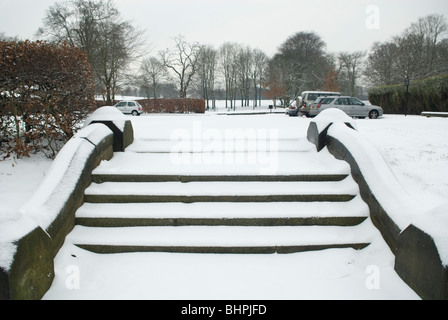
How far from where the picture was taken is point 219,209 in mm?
3656

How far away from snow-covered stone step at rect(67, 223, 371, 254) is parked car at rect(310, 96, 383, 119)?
15038mm

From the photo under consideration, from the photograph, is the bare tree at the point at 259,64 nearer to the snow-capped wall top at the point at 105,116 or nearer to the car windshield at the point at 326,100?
the car windshield at the point at 326,100

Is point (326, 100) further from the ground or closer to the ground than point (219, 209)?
further from the ground

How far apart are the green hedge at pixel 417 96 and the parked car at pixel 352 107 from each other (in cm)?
473

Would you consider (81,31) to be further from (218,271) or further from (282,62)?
(282,62)

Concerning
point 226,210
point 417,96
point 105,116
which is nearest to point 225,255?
point 226,210

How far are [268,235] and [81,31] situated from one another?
2837cm

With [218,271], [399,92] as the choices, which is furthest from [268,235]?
[399,92]

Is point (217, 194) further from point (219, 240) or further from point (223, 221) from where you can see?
point (219, 240)

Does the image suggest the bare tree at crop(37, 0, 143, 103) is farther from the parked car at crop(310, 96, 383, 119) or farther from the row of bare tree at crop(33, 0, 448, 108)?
the parked car at crop(310, 96, 383, 119)

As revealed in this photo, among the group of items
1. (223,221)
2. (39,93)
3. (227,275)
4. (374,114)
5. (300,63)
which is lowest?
(227,275)

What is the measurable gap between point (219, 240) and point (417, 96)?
22.8 metres

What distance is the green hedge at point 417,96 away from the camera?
1842 cm

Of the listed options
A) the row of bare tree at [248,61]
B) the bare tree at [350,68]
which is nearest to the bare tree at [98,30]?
the row of bare tree at [248,61]
